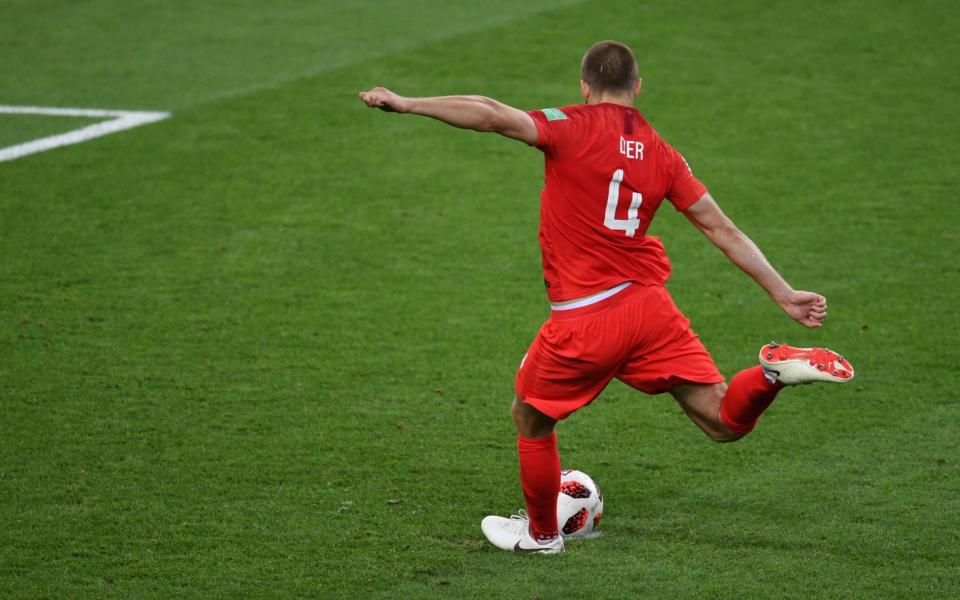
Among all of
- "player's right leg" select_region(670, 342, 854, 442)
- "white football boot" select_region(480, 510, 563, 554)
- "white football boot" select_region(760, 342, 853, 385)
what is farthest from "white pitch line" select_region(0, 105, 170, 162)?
"white football boot" select_region(760, 342, 853, 385)

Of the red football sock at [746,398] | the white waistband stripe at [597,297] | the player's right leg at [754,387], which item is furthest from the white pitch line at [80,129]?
the red football sock at [746,398]

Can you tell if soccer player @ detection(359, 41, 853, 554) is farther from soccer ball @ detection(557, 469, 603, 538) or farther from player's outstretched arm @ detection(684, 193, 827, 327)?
soccer ball @ detection(557, 469, 603, 538)

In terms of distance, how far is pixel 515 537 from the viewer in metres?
5.05

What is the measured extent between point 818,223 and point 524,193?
223 centimetres

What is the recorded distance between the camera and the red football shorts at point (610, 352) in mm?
4742

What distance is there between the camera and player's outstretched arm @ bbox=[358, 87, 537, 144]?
4.34m

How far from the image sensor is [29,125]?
36.6 ft

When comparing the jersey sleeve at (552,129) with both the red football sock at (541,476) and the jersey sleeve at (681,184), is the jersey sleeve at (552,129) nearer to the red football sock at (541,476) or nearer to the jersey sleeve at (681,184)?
the jersey sleeve at (681,184)

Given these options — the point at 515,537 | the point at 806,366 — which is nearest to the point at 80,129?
the point at 515,537

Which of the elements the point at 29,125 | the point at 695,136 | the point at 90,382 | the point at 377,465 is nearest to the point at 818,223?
the point at 695,136

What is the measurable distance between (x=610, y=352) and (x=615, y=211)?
20.6 inches

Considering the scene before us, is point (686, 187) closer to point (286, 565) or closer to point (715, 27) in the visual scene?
point (286, 565)

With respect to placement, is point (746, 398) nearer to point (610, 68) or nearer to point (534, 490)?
point (534, 490)

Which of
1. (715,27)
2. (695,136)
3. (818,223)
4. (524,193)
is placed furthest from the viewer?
(715,27)
